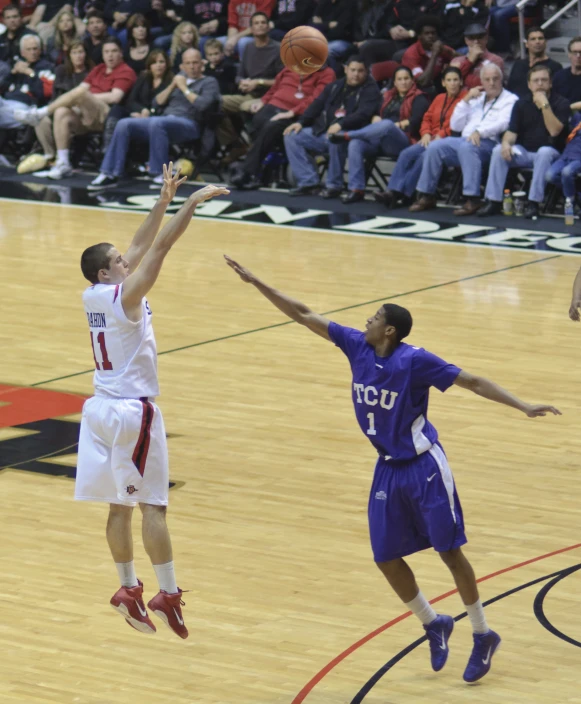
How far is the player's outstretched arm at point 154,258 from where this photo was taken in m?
6.16

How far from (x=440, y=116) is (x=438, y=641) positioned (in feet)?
40.7

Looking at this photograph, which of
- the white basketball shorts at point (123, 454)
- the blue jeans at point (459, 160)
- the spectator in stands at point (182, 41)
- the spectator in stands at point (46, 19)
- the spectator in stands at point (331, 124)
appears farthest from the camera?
the spectator in stands at point (46, 19)

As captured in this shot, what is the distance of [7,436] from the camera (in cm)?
984

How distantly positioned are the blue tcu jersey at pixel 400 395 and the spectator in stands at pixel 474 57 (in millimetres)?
12532

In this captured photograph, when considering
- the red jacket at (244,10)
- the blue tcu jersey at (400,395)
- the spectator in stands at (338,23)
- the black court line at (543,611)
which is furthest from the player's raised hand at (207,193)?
the red jacket at (244,10)

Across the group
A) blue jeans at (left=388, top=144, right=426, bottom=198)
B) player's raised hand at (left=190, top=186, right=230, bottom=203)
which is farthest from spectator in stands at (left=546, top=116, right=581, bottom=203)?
player's raised hand at (left=190, top=186, right=230, bottom=203)

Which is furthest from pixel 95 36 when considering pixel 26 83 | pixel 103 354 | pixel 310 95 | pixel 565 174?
pixel 103 354

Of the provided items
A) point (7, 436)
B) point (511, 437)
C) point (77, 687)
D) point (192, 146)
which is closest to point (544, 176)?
point (192, 146)

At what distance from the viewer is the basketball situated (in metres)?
14.5

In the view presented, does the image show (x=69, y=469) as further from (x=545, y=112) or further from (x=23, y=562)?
(x=545, y=112)

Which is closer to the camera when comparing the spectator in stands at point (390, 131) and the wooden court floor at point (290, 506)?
the wooden court floor at point (290, 506)

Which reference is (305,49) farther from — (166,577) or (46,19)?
(46,19)

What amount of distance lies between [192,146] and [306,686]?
49.6 feet

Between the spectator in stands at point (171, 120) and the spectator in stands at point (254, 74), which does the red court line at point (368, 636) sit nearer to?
the spectator in stands at point (254, 74)
